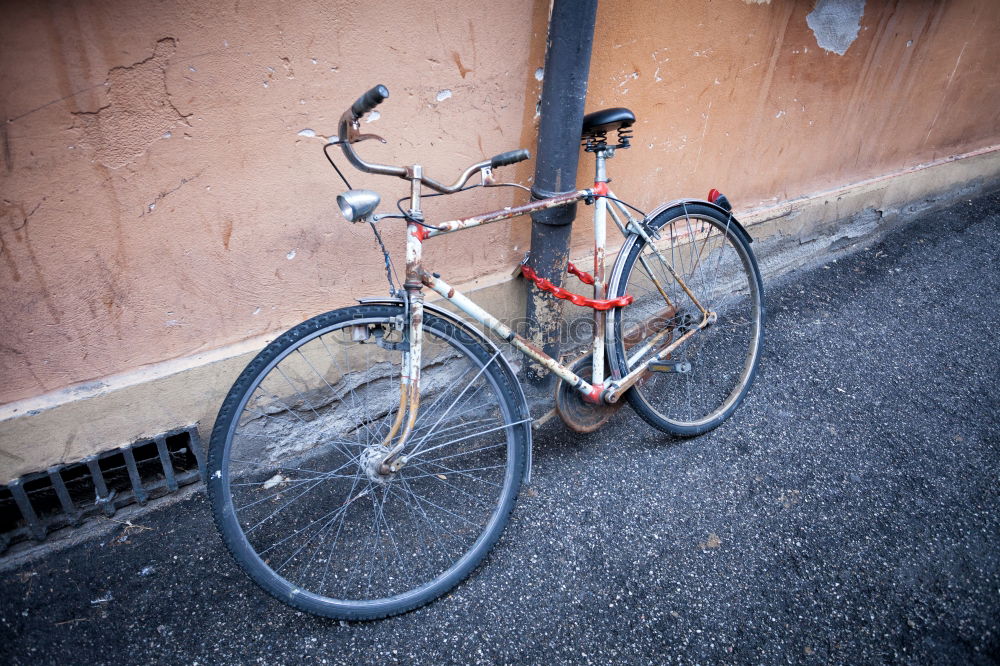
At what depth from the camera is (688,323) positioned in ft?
8.88

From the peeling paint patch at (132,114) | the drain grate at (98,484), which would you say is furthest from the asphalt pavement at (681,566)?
the peeling paint patch at (132,114)

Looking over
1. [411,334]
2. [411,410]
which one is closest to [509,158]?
[411,334]

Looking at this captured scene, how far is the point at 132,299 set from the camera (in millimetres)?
2033

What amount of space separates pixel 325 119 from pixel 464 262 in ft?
2.83

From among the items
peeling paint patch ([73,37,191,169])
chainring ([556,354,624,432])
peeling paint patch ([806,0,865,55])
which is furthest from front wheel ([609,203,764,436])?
peeling paint patch ([73,37,191,169])

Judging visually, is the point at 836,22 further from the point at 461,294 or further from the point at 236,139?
the point at 236,139

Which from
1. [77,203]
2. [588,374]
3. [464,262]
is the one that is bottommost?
[588,374]

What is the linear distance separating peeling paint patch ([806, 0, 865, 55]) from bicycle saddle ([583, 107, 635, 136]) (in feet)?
6.73

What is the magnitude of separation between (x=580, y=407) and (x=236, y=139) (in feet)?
5.44

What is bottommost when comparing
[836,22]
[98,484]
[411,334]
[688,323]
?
[98,484]

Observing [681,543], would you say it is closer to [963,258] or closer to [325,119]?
[325,119]

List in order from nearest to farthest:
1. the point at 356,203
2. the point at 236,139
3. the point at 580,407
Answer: the point at 356,203, the point at 236,139, the point at 580,407

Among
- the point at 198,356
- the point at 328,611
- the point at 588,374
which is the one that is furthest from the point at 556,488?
the point at 198,356

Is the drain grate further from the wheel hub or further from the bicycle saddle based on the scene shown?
the bicycle saddle
